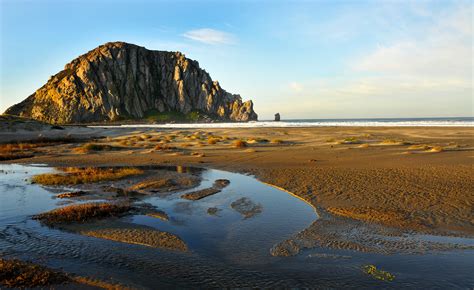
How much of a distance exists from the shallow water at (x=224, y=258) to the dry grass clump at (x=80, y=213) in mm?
701

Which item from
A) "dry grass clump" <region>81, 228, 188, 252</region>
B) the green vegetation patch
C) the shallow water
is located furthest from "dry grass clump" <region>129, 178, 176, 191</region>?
the green vegetation patch

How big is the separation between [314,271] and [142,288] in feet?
15.9

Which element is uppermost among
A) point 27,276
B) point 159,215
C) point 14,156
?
point 14,156

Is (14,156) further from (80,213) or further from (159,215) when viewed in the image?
(159,215)

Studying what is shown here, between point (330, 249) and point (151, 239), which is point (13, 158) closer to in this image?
point (151, 239)

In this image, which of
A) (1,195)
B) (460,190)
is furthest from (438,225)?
(1,195)

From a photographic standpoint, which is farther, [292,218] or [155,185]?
[155,185]

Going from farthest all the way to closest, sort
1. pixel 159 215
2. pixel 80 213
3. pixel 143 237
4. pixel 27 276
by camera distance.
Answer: pixel 159 215, pixel 80 213, pixel 143 237, pixel 27 276

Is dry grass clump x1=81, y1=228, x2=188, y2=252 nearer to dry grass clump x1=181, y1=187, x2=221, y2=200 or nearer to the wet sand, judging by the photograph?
the wet sand

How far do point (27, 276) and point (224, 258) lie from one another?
219 inches

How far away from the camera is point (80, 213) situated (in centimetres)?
1461

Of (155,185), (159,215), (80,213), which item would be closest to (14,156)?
(155,185)

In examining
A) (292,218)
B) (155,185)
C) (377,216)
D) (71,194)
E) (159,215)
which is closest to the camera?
(377,216)

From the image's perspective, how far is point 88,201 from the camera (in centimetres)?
1805
